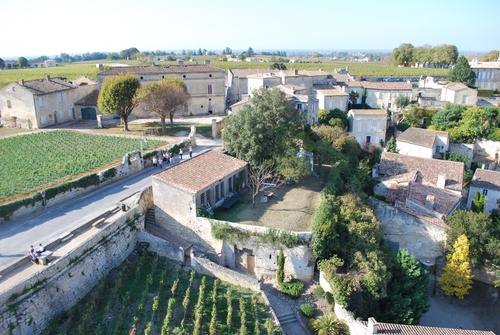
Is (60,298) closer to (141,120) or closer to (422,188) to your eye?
(422,188)

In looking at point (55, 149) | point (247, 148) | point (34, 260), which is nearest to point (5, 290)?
point (34, 260)

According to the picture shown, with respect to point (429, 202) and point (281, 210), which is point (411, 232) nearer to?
point (429, 202)

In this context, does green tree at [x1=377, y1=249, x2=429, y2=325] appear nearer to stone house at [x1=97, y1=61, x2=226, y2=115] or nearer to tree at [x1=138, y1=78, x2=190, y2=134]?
tree at [x1=138, y1=78, x2=190, y2=134]

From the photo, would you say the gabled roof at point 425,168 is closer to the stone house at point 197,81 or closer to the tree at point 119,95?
the stone house at point 197,81

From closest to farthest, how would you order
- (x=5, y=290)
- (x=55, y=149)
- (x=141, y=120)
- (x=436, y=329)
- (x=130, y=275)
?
(x=5, y=290) → (x=436, y=329) → (x=130, y=275) → (x=55, y=149) → (x=141, y=120)

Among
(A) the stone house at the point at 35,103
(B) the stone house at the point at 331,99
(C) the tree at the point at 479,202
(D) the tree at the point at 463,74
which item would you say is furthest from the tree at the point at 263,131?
(D) the tree at the point at 463,74

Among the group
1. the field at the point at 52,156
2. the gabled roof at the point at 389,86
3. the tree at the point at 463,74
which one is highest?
the tree at the point at 463,74
